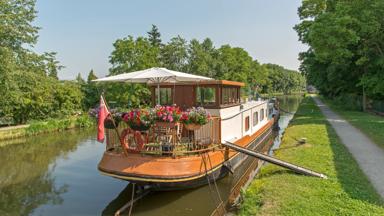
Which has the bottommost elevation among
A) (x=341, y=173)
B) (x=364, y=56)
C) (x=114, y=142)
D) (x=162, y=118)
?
(x=341, y=173)

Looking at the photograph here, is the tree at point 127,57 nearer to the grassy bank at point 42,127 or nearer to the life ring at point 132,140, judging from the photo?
the grassy bank at point 42,127

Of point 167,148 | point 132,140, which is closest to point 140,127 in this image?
point 132,140

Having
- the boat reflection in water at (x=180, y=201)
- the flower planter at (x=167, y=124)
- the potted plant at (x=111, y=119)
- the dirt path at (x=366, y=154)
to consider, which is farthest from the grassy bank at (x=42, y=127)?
the dirt path at (x=366, y=154)

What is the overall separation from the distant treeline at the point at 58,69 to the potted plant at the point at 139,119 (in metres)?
6.89

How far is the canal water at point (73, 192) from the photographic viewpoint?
30.0ft

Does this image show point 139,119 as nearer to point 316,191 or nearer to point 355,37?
point 316,191

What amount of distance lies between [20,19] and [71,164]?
17.3m

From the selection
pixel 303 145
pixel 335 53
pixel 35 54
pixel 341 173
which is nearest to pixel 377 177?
pixel 341 173

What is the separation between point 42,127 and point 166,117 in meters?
21.7

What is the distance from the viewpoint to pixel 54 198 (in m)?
10.4

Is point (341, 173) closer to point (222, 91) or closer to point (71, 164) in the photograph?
point (222, 91)

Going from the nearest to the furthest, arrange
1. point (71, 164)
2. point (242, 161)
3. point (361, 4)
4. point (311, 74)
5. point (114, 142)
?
point (114, 142)
point (242, 161)
point (71, 164)
point (361, 4)
point (311, 74)

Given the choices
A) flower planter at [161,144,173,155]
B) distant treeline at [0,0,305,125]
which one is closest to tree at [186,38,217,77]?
distant treeline at [0,0,305,125]

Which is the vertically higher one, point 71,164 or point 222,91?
point 222,91
